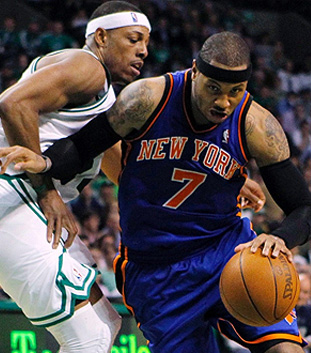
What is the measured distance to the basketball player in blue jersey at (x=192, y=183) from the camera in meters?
3.12

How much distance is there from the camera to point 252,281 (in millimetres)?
2930

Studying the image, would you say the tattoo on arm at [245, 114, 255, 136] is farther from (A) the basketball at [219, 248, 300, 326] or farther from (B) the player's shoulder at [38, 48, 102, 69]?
(B) the player's shoulder at [38, 48, 102, 69]

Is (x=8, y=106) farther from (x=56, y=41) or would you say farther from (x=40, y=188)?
(x=56, y=41)

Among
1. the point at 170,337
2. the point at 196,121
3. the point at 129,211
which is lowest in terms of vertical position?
the point at 170,337

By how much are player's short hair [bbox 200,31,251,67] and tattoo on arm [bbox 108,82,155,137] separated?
30cm

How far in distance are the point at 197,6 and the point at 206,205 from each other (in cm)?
934

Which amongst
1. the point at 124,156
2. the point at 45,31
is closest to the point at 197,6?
the point at 45,31

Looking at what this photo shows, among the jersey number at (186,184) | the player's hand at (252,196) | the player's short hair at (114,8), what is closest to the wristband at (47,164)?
the jersey number at (186,184)

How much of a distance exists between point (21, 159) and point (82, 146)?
1.22 feet

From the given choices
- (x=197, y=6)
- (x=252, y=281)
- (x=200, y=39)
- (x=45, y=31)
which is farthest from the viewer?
(x=197, y=6)

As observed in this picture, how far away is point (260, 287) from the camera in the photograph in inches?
115

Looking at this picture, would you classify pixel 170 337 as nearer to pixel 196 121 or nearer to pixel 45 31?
pixel 196 121

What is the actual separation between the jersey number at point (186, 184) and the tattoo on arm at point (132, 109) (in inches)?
11.4

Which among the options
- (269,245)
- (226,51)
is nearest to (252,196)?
(269,245)
